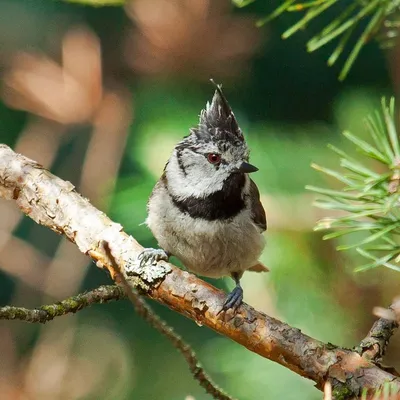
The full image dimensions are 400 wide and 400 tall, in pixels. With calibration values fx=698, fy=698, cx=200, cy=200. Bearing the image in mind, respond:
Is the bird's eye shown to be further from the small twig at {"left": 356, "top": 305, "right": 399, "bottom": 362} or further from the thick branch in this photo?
the small twig at {"left": 356, "top": 305, "right": 399, "bottom": 362}

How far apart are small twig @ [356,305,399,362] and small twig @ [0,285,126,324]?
320mm

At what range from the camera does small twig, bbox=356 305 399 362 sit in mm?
873

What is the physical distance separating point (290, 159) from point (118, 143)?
0.66 m

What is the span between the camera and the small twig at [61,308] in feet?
2.60

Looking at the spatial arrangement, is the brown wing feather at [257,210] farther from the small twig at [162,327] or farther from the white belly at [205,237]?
the small twig at [162,327]

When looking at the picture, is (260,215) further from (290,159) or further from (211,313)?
(211,313)

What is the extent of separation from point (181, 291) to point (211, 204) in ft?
1.54

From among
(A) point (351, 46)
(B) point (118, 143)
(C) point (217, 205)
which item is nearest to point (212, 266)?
(C) point (217, 205)

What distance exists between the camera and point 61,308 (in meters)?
0.86

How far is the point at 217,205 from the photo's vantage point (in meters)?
1.46

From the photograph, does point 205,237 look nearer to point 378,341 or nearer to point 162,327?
point 378,341

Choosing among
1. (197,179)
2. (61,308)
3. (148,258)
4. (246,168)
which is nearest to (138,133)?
(197,179)

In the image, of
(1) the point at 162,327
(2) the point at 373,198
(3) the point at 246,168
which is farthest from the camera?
(3) the point at 246,168

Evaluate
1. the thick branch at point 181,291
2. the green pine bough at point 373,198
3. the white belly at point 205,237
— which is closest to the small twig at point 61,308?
the thick branch at point 181,291
